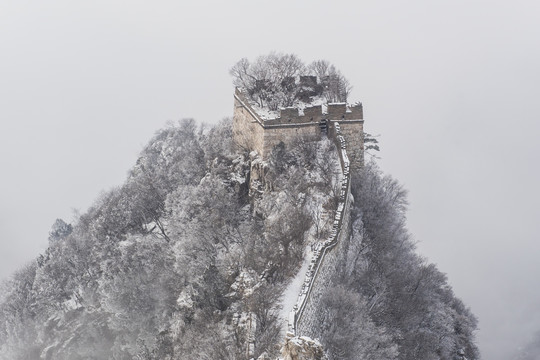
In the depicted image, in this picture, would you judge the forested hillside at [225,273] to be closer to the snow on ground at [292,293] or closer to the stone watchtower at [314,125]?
the snow on ground at [292,293]

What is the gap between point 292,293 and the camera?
88.9 feet

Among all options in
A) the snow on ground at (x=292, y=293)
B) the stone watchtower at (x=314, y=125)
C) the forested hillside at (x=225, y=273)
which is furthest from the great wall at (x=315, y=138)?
the forested hillside at (x=225, y=273)

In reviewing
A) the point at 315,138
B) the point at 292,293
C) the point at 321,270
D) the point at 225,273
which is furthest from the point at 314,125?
the point at 292,293

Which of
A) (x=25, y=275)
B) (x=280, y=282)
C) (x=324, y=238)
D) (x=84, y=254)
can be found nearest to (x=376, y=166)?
(x=324, y=238)

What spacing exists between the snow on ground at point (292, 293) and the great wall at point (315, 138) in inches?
24.7

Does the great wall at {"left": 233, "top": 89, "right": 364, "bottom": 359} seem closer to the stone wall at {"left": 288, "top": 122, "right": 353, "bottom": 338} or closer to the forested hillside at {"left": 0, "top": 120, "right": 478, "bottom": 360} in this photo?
the stone wall at {"left": 288, "top": 122, "right": 353, "bottom": 338}

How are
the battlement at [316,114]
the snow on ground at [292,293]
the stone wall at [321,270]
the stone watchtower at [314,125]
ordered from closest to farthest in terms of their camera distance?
the stone wall at [321,270], the snow on ground at [292,293], the stone watchtower at [314,125], the battlement at [316,114]

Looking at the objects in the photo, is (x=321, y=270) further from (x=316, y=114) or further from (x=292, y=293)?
(x=316, y=114)

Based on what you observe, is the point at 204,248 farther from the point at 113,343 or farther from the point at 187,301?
the point at 113,343

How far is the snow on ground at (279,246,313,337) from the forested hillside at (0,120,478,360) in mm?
274

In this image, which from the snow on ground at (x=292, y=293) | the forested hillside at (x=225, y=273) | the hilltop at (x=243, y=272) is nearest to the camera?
the snow on ground at (x=292, y=293)

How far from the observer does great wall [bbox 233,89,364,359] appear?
26.8m

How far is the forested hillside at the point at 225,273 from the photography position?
1086 inches

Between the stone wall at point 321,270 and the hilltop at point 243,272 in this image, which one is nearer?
the stone wall at point 321,270
